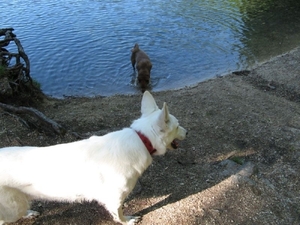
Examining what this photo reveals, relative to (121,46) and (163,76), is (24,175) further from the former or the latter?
(121,46)

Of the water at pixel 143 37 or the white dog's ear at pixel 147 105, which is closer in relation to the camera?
the white dog's ear at pixel 147 105

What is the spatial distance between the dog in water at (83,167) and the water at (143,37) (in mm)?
7185

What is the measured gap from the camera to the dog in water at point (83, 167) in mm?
3658

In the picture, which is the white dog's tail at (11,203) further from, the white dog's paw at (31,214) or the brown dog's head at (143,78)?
the brown dog's head at (143,78)

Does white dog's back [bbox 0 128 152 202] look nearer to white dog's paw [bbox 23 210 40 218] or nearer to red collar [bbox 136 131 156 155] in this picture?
red collar [bbox 136 131 156 155]

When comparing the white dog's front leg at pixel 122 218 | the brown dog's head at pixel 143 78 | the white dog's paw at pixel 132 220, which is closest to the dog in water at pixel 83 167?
the white dog's front leg at pixel 122 218

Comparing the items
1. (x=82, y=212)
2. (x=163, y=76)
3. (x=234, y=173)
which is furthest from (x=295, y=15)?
(x=82, y=212)

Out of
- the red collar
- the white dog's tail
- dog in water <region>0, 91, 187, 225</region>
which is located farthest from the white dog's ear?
the white dog's tail

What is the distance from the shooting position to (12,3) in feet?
60.6

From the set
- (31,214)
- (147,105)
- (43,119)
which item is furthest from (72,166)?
(43,119)

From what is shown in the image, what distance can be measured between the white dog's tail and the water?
7179mm

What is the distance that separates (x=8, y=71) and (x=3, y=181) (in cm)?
508

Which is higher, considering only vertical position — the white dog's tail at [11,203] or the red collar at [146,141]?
the red collar at [146,141]

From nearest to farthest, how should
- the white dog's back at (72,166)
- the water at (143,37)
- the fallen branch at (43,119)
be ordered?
the white dog's back at (72,166)
the fallen branch at (43,119)
the water at (143,37)
